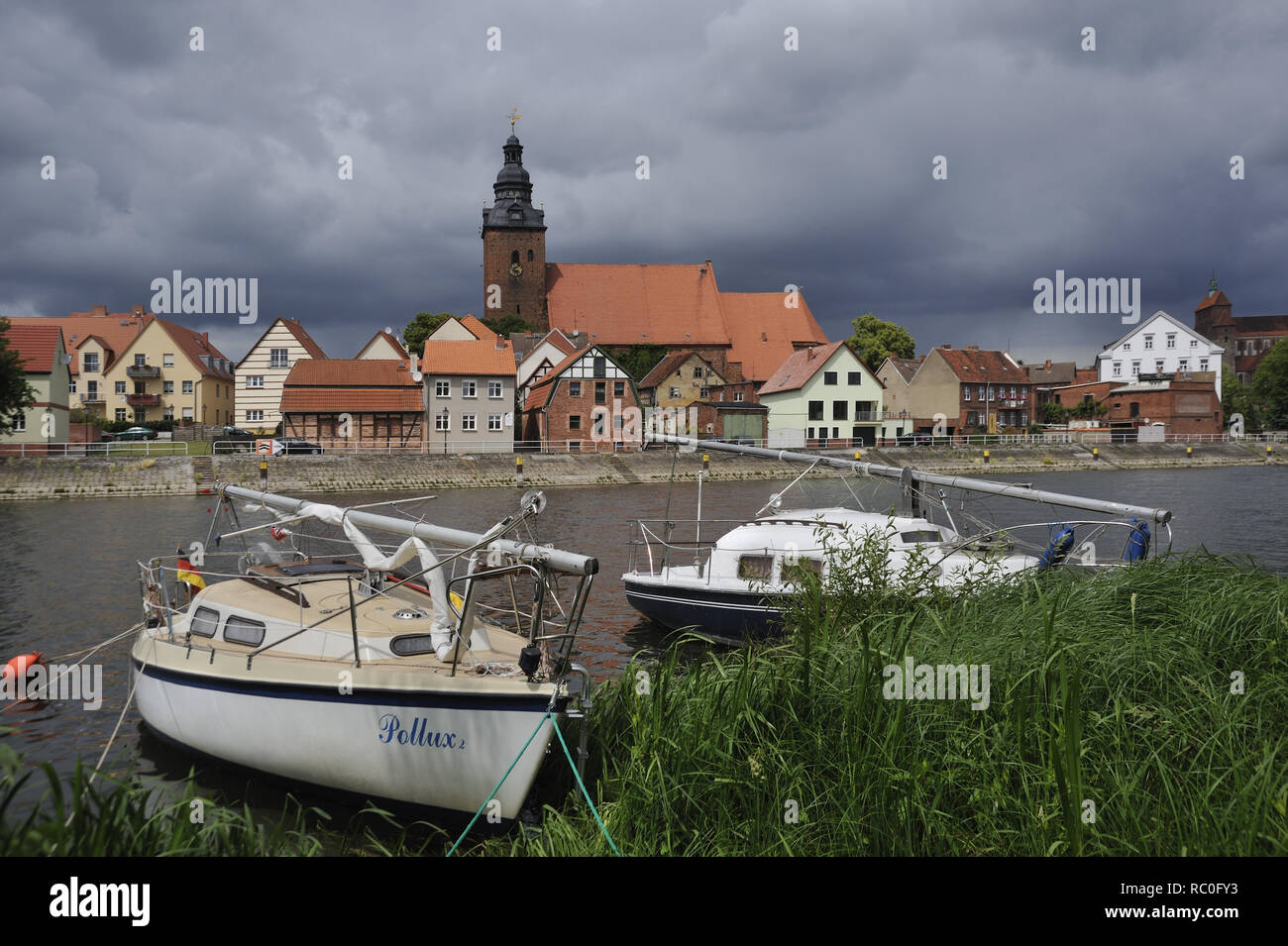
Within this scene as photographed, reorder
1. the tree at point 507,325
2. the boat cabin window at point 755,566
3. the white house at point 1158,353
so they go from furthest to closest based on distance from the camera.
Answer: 1. the white house at point 1158,353
2. the tree at point 507,325
3. the boat cabin window at point 755,566

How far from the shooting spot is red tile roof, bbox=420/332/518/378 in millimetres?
65375

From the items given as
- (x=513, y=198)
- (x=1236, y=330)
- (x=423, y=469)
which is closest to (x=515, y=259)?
(x=513, y=198)

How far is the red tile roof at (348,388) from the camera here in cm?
6469

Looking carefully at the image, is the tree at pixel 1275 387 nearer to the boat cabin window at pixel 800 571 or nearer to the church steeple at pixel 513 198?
the church steeple at pixel 513 198

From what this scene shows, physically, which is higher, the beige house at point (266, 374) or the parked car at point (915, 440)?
the beige house at point (266, 374)

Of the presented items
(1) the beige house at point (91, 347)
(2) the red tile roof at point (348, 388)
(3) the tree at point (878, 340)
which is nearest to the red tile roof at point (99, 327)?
(1) the beige house at point (91, 347)

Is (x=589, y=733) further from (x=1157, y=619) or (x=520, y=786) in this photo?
(x=1157, y=619)

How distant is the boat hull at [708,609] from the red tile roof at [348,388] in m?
51.6

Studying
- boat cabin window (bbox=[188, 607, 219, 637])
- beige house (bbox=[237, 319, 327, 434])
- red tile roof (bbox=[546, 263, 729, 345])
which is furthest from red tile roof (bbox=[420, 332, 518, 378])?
boat cabin window (bbox=[188, 607, 219, 637])

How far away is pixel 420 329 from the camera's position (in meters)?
92.4

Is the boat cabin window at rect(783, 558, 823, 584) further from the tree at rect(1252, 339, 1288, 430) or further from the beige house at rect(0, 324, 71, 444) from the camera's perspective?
the tree at rect(1252, 339, 1288, 430)

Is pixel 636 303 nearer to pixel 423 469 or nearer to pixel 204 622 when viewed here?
pixel 423 469

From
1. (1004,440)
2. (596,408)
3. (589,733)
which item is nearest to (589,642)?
(589,733)

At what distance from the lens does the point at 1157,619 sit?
9406 millimetres
